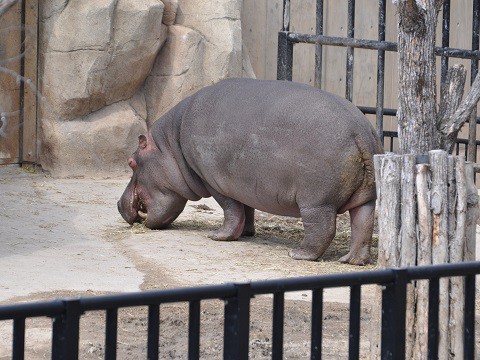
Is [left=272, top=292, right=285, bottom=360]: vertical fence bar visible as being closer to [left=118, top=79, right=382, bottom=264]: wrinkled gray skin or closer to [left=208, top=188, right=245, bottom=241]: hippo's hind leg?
[left=118, top=79, right=382, bottom=264]: wrinkled gray skin

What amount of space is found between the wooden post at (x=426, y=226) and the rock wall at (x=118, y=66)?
575 cm

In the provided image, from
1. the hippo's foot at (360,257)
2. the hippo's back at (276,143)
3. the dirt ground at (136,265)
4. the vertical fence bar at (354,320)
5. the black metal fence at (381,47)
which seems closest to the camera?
the vertical fence bar at (354,320)

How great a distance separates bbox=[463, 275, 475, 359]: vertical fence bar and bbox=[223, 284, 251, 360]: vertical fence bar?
71cm

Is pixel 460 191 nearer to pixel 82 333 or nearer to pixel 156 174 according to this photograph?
pixel 82 333

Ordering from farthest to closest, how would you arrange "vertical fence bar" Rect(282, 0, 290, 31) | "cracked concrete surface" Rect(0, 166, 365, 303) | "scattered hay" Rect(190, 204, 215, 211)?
"scattered hay" Rect(190, 204, 215, 211) → "vertical fence bar" Rect(282, 0, 290, 31) → "cracked concrete surface" Rect(0, 166, 365, 303)

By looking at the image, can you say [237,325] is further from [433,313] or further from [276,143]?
[276,143]

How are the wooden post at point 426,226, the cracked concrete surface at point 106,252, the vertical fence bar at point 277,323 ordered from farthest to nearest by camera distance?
1. the cracked concrete surface at point 106,252
2. the wooden post at point 426,226
3. the vertical fence bar at point 277,323

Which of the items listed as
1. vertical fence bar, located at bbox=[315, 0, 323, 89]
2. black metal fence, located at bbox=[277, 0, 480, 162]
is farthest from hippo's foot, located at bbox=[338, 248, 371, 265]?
vertical fence bar, located at bbox=[315, 0, 323, 89]

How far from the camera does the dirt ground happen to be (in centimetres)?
463

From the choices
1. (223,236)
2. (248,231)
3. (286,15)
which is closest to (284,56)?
(286,15)

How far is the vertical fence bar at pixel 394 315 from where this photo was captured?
2459 mm

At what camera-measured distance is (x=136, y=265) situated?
623 cm

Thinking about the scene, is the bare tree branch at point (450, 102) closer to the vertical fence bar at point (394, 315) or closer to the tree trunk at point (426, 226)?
the tree trunk at point (426, 226)

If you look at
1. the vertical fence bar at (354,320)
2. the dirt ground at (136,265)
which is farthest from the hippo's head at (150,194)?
the vertical fence bar at (354,320)
